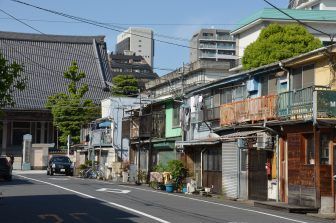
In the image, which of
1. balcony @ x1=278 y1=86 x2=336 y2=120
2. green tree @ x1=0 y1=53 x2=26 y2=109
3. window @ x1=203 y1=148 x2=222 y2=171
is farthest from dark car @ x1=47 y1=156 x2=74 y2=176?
green tree @ x1=0 y1=53 x2=26 y2=109

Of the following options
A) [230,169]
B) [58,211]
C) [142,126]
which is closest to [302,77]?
[230,169]

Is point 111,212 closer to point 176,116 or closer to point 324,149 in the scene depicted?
point 324,149

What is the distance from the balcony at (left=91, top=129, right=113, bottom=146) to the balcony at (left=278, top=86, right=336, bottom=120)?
96.6ft

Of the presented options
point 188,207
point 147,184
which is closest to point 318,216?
point 188,207

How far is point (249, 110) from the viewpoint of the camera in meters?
26.8

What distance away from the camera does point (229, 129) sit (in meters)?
29.5

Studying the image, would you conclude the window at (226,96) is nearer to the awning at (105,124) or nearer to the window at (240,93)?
the window at (240,93)

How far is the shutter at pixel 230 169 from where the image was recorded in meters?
28.8

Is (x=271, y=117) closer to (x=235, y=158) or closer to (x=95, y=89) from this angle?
(x=235, y=158)

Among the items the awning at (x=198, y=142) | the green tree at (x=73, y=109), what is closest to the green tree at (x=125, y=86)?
the green tree at (x=73, y=109)

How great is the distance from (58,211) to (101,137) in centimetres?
3581

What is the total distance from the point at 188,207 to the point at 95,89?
185 ft

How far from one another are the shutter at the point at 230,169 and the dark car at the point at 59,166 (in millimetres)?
23894

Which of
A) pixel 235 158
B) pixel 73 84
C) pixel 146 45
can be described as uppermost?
pixel 146 45
